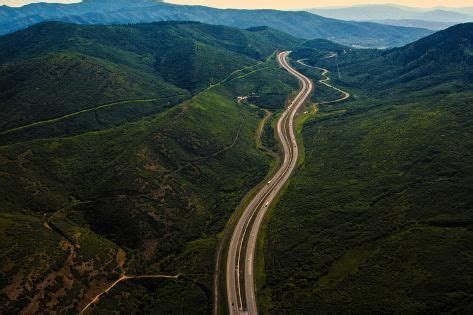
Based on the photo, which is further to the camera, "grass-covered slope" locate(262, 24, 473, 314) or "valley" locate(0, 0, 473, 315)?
"valley" locate(0, 0, 473, 315)

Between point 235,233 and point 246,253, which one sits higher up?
point 235,233

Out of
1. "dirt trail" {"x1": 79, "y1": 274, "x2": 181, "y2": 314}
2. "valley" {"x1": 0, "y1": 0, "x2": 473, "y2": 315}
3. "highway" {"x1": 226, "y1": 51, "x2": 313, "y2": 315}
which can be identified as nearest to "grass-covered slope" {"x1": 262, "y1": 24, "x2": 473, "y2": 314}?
"valley" {"x1": 0, "y1": 0, "x2": 473, "y2": 315}

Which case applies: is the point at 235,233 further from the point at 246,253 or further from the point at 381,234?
the point at 381,234

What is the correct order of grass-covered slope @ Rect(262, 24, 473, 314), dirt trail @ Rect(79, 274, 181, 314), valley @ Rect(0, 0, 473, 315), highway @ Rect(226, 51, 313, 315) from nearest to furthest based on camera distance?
grass-covered slope @ Rect(262, 24, 473, 314), valley @ Rect(0, 0, 473, 315), dirt trail @ Rect(79, 274, 181, 314), highway @ Rect(226, 51, 313, 315)

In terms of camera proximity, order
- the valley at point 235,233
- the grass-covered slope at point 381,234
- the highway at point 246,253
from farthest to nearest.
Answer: the highway at point 246,253 < the valley at point 235,233 < the grass-covered slope at point 381,234

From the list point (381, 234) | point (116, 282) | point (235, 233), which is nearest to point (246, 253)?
point (235, 233)

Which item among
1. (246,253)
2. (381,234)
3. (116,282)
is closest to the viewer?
(116,282)

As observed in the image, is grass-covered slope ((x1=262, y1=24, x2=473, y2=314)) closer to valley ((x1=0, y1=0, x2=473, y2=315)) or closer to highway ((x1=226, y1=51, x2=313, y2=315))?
valley ((x1=0, y1=0, x2=473, y2=315))

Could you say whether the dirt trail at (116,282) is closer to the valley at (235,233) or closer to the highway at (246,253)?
the valley at (235,233)

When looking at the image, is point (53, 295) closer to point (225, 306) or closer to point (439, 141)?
point (225, 306)

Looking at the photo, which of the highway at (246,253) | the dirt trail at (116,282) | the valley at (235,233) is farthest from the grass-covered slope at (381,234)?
the dirt trail at (116,282)

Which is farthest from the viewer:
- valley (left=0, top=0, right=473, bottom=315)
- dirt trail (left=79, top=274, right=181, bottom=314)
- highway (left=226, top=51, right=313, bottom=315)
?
highway (left=226, top=51, right=313, bottom=315)
